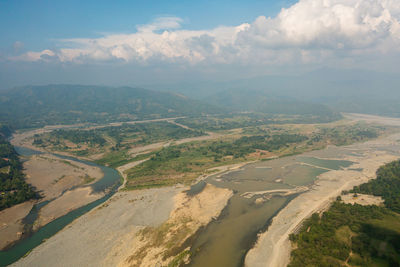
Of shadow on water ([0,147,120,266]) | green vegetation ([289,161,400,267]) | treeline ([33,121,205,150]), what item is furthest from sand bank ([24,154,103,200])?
green vegetation ([289,161,400,267])

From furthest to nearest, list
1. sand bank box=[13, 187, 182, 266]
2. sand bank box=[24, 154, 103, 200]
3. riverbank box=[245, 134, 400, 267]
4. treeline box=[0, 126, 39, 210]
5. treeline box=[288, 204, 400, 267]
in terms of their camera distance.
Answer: sand bank box=[24, 154, 103, 200] → treeline box=[0, 126, 39, 210] → sand bank box=[13, 187, 182, 266] → riverbank box=[245, 134, 400, 267] → treeline box=[288, 204, 400, 267]

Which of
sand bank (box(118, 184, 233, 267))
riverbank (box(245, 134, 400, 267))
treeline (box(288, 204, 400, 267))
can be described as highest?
treeline (box(288, 204, 400, 267))

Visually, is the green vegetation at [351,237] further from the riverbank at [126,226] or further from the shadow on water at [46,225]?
the shadow on water at [46,225]

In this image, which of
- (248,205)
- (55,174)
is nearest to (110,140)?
(55,174)

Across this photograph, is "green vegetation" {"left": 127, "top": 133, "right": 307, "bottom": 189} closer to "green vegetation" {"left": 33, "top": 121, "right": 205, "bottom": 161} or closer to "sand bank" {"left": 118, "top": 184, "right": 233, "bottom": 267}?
"sand bank" {"left": 118, "top": 184, "right": 233, "bottom": 267}

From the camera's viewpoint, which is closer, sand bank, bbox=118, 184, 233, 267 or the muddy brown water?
sand bank, bbox=118, 184, 233, 267

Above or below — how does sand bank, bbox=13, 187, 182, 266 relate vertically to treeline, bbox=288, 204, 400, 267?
below

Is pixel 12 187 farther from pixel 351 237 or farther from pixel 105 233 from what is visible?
pixel 351 237
